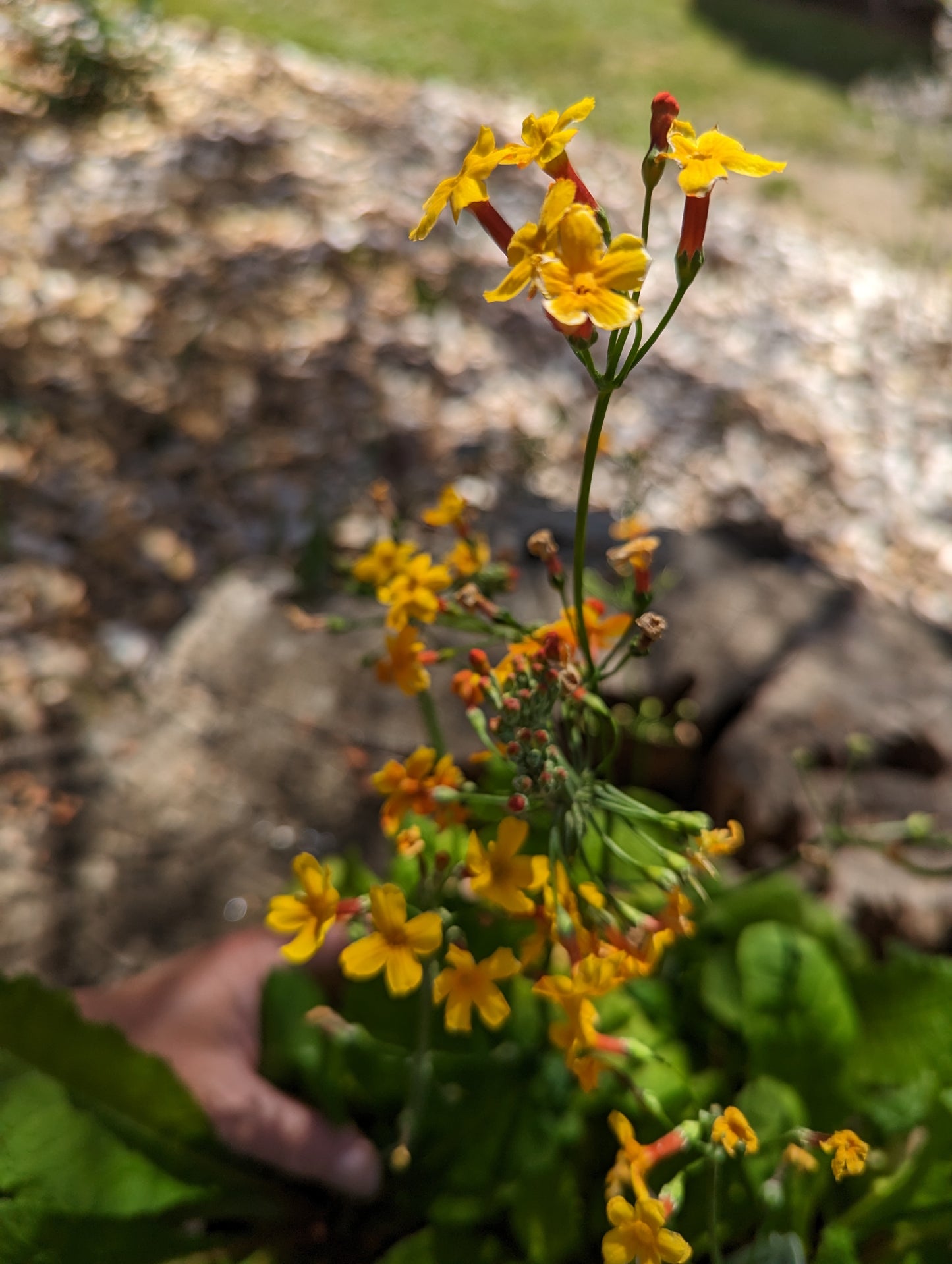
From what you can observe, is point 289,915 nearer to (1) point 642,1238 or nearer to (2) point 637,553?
(1) point 642,1238

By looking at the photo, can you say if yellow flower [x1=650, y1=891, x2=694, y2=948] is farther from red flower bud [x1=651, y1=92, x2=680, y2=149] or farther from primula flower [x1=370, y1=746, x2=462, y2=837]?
red flower bud [x1=651, y1=92, x2=680, y2=149]

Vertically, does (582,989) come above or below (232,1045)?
above

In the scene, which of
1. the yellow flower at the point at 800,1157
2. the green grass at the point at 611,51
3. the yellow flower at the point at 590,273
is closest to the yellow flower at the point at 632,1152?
the yellow flower at the point at 800,1157

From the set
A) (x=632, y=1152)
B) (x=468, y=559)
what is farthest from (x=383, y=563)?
(x=632, y=1152)

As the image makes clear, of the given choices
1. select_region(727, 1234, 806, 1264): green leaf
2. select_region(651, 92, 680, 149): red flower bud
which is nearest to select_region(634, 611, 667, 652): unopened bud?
select_region(651, 92, 680, 149): red flower bud

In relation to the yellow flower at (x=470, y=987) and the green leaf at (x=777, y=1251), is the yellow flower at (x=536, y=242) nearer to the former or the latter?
the yellow flower at (x=470, y=987)

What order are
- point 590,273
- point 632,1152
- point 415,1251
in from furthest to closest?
point 415,1251
point 632,1152
point 590,273

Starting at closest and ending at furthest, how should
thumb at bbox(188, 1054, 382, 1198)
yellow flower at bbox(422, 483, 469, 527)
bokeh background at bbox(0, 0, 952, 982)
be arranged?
yellow flower at bbox(422, 483, 469, 527)
thumb at bbox(188, 1054, 382, 1198)
bokeh background at bbox(0, 0, 952, 982)
